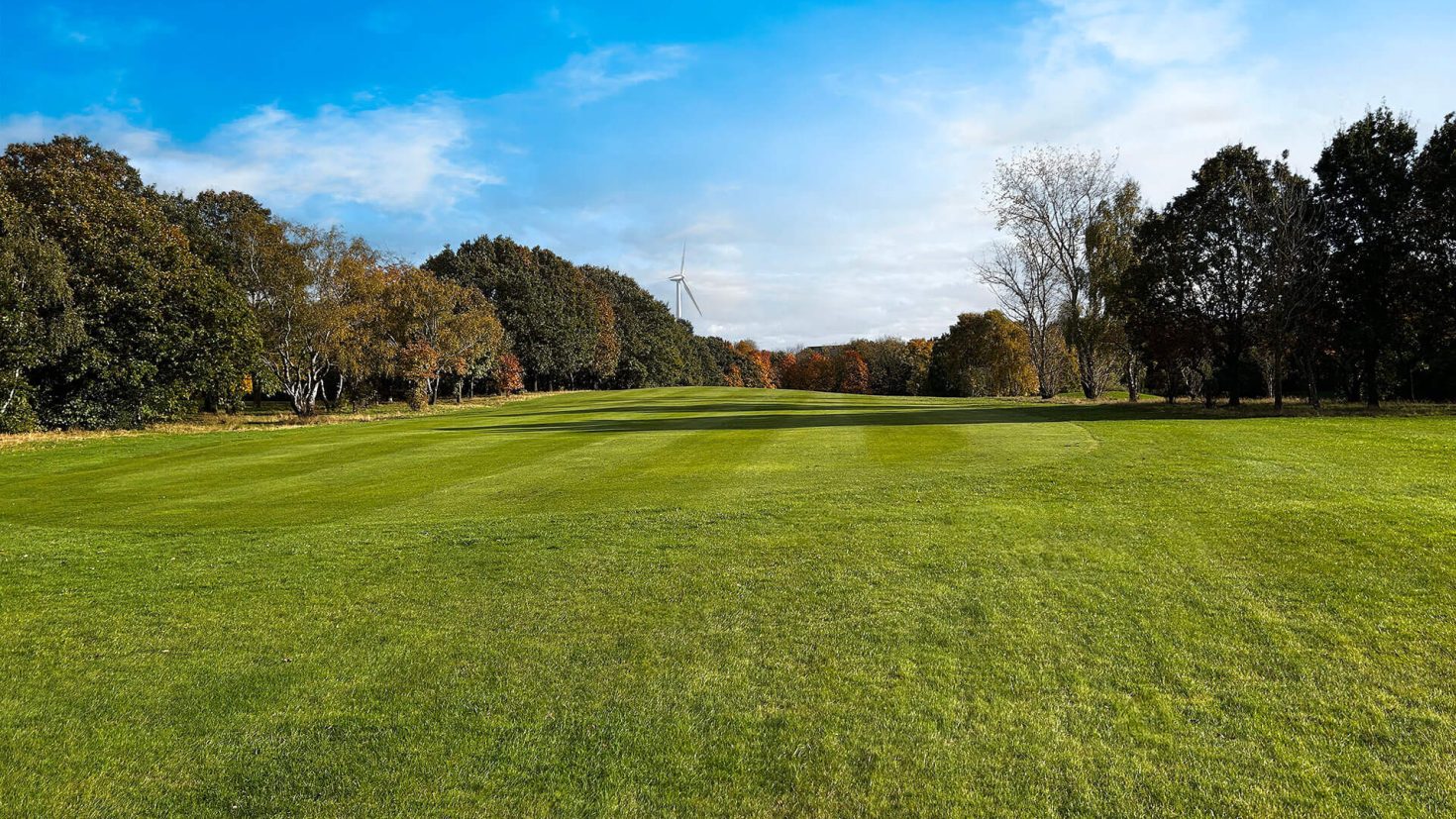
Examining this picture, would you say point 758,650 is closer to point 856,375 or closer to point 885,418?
point 885,418

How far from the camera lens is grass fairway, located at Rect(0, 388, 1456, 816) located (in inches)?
151

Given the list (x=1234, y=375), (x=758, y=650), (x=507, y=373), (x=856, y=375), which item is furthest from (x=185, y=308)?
(x=856, y=375)

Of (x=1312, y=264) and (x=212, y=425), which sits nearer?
(x=1312, y=264)

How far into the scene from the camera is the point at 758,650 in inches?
217

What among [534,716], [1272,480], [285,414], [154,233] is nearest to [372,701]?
[534,716]

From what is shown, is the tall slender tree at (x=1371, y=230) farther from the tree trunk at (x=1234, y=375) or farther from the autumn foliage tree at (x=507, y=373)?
the autumn foliage tree at (x=507, y=373)

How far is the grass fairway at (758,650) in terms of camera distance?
3828 millimetres

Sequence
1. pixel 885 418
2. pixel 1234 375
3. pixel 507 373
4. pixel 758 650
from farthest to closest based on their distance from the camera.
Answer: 1. pixel 507 373
2. pixel 1234 375
3. pixel 885 418
4. pixel 758 650

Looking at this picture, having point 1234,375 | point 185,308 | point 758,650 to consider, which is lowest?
point 758,650

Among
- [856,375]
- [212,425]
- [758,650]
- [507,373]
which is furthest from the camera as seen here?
[856,375]

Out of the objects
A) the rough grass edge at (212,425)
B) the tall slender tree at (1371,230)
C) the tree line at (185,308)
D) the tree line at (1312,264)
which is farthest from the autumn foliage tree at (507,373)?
the tall slender tree at (1371,230)

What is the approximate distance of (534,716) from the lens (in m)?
4.54

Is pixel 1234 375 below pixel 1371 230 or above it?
below

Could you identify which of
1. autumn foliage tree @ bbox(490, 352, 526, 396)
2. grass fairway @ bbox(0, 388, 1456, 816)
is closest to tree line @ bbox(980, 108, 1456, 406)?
grass fairway @ bbox(0, 388, 1456, 816)
